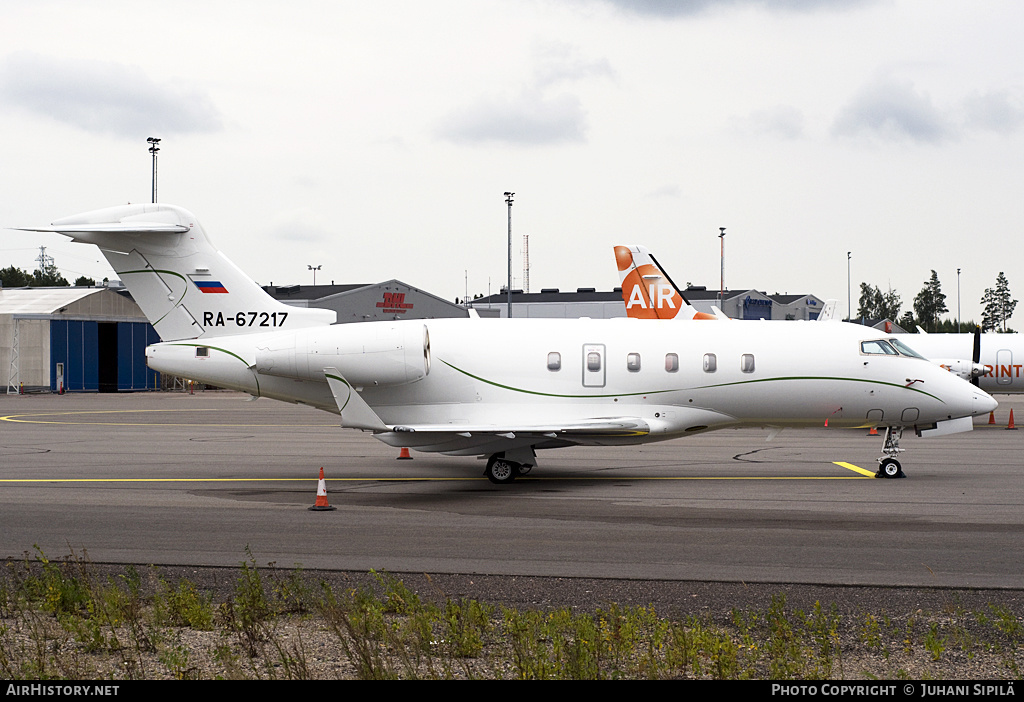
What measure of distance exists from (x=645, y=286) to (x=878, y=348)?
19.1m

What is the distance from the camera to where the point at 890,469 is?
62.8 feet

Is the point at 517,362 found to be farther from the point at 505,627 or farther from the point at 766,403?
the point at 505,627

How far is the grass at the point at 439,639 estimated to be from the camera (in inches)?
272

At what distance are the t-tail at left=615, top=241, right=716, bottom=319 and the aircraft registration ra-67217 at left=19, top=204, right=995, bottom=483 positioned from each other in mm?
18284

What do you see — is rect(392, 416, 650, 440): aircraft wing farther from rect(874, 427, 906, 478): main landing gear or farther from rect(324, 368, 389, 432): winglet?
rect(874, 427, 906, 478): main landing gear

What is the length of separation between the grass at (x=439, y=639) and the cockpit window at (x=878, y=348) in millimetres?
10612

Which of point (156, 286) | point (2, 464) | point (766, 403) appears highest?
point (156, 286)

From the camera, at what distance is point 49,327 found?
6025cm

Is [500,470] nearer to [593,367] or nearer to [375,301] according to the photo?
[593,367]

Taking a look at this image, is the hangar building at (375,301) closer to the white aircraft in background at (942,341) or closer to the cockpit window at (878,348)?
Answer: the white aircraft in background at (942,341)

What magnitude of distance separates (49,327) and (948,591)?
60296 mm

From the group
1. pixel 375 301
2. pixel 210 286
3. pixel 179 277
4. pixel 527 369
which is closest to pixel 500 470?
pixel 527 369
